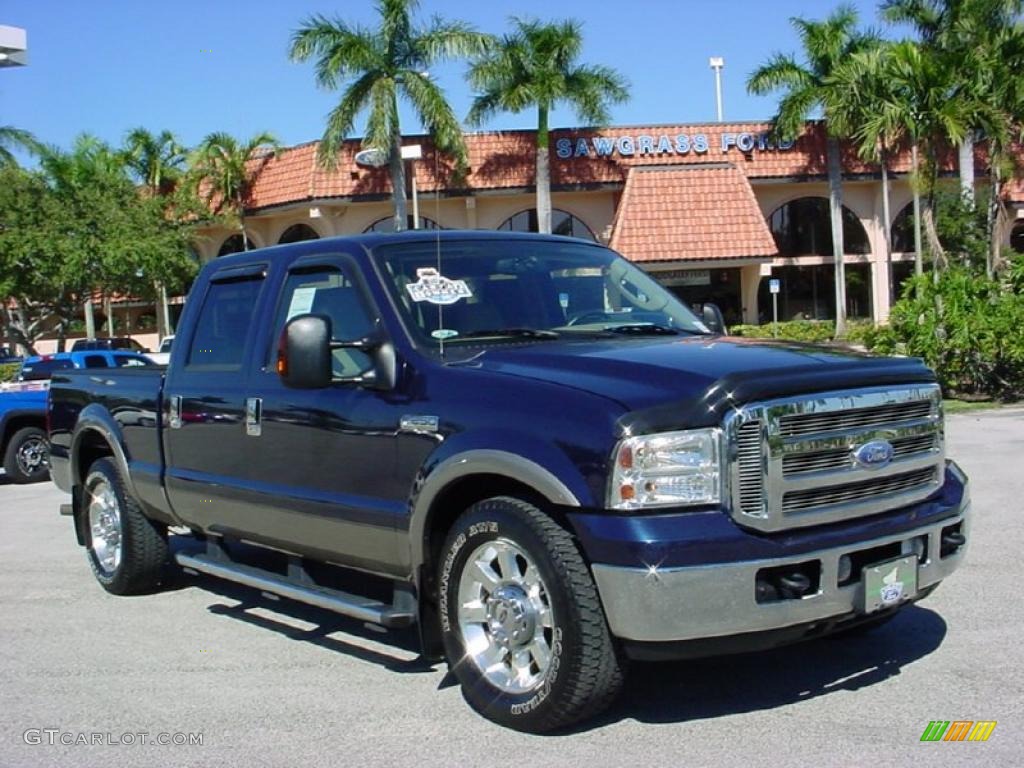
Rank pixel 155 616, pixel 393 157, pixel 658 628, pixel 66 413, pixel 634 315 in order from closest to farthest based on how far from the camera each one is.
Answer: pixel 658 628, pixel 634 315, pixel 155 616, pixel 66 413, pixel 393 157

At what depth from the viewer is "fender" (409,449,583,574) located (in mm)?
4203

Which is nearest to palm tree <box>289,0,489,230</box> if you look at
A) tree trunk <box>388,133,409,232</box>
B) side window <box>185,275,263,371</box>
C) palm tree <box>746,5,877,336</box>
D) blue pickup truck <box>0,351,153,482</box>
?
tree trunk <box>388,133,409,232</box>

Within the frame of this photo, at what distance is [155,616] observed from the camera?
22.6 ft

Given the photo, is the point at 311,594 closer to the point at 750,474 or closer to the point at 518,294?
the point at 518,294

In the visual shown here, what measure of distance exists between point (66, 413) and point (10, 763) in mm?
3763

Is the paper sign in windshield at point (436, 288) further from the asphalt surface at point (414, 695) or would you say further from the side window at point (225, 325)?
the asphalt surface at point (414, 695)

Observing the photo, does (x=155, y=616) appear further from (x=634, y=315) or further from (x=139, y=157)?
(x=139, y=157)

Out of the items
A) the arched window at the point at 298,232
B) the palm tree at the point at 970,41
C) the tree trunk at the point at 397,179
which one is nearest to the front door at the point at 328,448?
the palm tree at the point at 970,41

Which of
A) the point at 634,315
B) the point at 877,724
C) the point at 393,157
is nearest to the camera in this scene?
the point at 877,724

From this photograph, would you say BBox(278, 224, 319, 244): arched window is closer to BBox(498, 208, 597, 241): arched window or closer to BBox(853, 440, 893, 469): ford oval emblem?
BBox(498, 208, 597, 241): arched window

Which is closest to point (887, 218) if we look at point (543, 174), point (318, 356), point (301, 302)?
point (543, 174)

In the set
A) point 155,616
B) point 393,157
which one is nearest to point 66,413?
point 155,616

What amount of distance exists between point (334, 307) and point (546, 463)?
1818 mm

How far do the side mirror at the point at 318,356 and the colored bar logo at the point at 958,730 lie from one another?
8.46 feet
